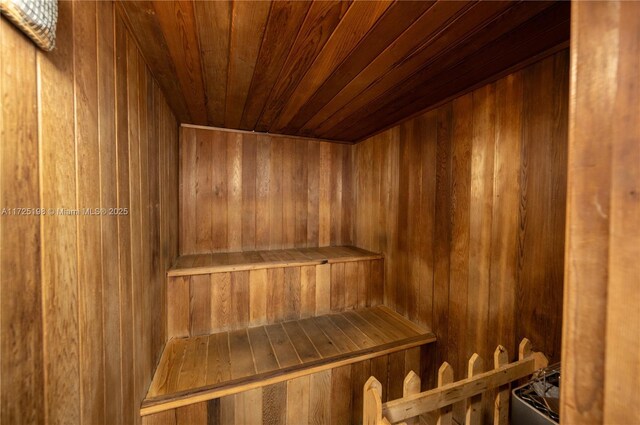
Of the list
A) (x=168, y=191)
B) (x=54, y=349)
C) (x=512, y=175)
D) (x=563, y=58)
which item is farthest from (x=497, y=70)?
(x=168, y=191)

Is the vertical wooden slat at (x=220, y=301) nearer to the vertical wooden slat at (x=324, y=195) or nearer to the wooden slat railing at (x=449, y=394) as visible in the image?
the vertical wooden slat at (x=324, y=195)

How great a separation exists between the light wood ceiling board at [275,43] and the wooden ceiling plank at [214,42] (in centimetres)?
14

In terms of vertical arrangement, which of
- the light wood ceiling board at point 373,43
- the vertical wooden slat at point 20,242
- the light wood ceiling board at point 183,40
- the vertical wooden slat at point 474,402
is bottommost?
the vertical wooden slat at point 474,402

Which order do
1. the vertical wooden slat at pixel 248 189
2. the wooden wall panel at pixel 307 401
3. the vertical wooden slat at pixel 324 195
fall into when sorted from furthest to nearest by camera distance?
1. the vertical wooden slat at pixel 324 195
2. the vertical wooden slat at pixel 248 189
3. the wooden wall panel at pixel 307 401

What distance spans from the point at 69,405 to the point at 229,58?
123 centimetres

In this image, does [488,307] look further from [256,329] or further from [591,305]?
[256,329]

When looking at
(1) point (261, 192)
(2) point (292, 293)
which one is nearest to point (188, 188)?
(1) point (261, 192)

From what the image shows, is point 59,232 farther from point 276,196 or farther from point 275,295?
point 276,196

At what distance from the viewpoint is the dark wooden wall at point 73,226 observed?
1.42 ft

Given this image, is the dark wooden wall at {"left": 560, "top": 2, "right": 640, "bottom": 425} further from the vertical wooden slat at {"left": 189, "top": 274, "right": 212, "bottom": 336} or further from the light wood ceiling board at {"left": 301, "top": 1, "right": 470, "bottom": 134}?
the vertical wooden slat at {"left": 189, "top": 274, "right": 212, "bottom": 336}

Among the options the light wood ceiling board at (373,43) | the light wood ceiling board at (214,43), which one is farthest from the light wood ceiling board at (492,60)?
the light wood ceiling board at (214,43)

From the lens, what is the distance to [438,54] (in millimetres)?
969

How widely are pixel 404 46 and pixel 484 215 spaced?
0.92m

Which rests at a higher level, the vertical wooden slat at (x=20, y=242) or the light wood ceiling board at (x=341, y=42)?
the light wood ceiling board at (x=341, y=42)
